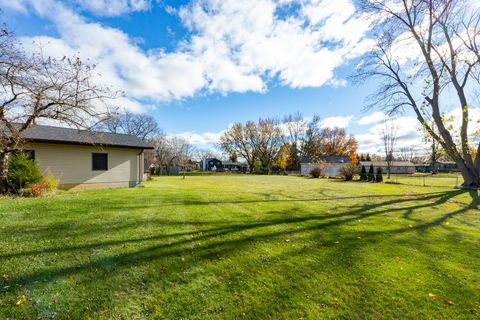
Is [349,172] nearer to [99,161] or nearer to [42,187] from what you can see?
[99,161]

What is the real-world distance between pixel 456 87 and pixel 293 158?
4450cm

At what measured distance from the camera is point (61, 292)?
3.02 m

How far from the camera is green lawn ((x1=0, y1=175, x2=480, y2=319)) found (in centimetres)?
295

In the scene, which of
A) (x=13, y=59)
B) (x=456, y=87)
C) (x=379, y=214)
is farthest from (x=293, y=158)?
(x=13, y=59)

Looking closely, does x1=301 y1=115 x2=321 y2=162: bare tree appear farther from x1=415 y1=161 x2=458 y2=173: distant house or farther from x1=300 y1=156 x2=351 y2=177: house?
x1=415 y1=161 x2=458 y2=173: distant house

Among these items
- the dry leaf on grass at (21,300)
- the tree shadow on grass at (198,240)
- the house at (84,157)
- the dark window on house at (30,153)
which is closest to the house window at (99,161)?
the house at (84,157)

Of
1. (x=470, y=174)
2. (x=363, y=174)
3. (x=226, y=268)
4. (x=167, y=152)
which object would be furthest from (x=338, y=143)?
(x=226, y=268)

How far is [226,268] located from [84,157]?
13447 mm

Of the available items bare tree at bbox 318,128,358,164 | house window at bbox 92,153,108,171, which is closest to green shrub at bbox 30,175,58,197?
house window at bbox 92,153,108,171

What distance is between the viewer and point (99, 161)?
14523 millimetres

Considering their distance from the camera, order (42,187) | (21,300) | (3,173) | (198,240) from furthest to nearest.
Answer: (42,187) → (3,173) → (198,240) → (21,300)

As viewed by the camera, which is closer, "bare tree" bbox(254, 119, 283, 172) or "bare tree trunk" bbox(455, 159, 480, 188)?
"bare tree trunk" bbox(455, 159, 480, 188)

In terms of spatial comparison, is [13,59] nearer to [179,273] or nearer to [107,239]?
[107,239]

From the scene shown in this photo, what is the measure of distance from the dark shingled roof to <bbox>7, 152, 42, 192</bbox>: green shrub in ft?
7.44
